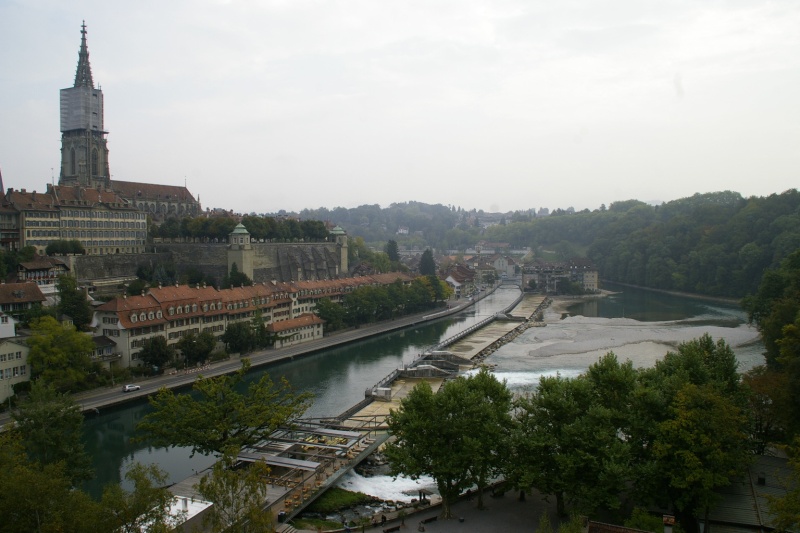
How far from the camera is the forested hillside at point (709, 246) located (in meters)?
62.4

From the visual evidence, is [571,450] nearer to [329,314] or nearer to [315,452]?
[315,452]

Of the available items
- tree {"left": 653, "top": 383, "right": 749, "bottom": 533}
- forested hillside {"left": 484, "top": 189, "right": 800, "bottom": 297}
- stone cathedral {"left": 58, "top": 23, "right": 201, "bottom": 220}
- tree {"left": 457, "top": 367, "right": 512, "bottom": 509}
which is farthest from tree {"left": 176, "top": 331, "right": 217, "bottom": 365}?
forested hillside {"left": 484, "top": 189, "right": 800, "bottom": 297}

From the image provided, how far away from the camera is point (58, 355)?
25.2 metres

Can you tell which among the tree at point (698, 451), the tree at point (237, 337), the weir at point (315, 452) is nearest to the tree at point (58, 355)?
the tree at point (237, 337)

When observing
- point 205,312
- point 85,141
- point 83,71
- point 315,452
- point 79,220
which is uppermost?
point 83,71

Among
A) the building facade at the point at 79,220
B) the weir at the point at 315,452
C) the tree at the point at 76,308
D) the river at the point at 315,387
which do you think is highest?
the building facade at the point at 79,220

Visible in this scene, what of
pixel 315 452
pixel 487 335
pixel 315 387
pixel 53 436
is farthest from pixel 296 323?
pixel 53 436

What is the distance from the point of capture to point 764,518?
524 inches

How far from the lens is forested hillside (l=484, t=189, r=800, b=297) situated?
205 feet

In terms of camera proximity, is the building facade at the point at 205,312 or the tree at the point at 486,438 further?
the building facade at the point at 205,312

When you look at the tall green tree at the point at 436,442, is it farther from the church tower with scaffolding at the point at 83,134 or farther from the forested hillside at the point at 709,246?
the church tower with scaffolding at the point at 83,134

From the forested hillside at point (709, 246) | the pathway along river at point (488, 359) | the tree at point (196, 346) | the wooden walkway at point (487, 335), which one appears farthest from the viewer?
the forested hillside at point (709, 246)

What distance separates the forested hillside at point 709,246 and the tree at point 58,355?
51.2m

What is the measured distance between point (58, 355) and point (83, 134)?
39.3m
